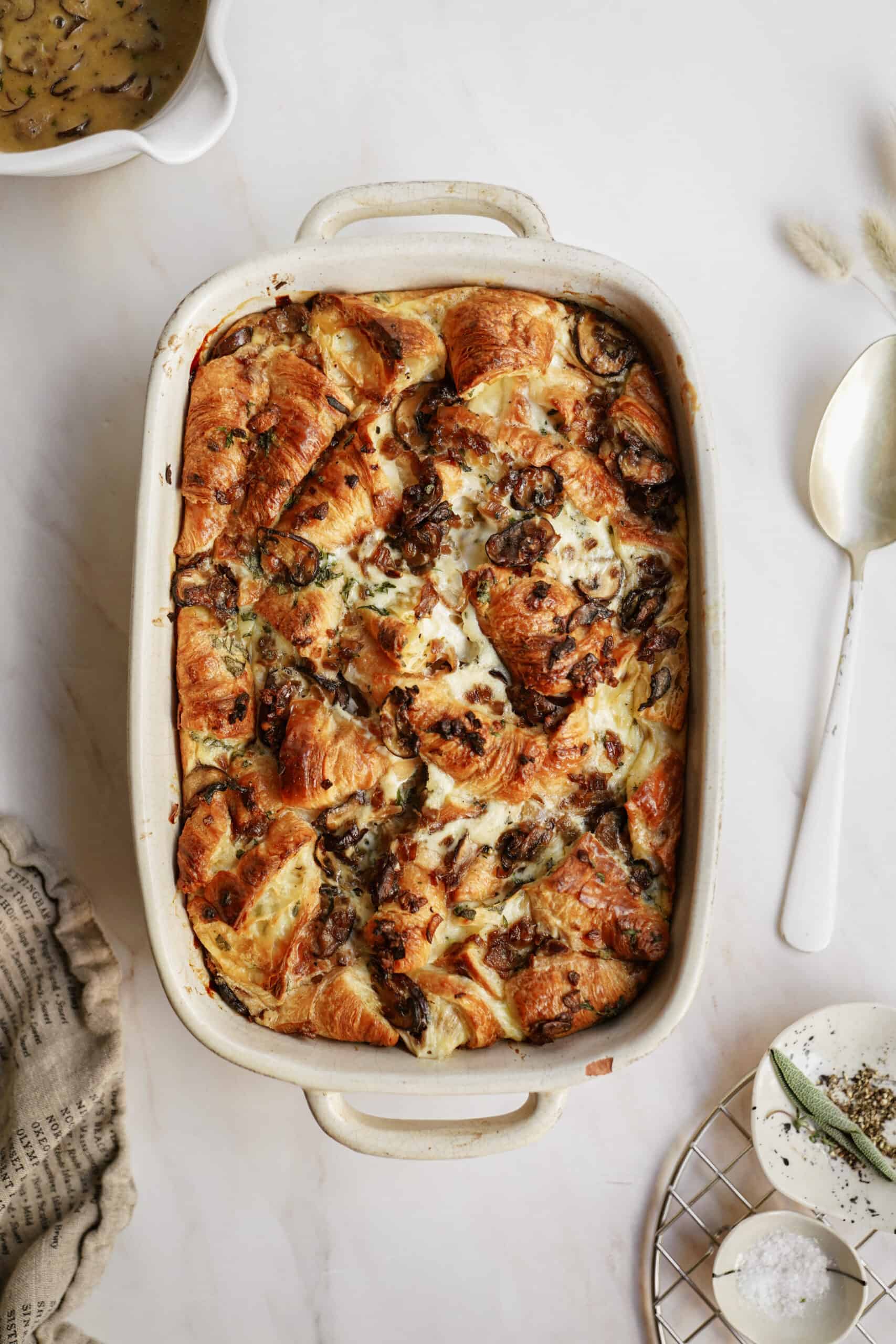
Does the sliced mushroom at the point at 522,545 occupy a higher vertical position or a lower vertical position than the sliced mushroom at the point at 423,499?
lower

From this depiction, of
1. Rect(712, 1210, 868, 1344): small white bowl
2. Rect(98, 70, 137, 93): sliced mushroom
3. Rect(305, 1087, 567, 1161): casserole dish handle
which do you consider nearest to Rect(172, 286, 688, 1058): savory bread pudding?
Rect(305, 1087, 567, 1161): casserole dish handle

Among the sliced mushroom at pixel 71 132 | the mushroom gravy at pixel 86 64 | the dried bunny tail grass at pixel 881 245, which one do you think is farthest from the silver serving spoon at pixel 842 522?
the sliced mushroom at pixel 71 132

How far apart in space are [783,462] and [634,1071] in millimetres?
1487

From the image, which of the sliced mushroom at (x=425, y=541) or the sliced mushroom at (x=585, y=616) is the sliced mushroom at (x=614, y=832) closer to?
the sliced mushroom at (x=585, y=616)

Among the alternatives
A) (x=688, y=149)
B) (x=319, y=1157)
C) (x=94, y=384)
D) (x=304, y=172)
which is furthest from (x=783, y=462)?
(x=319, y=1157)

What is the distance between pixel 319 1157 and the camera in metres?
2.54

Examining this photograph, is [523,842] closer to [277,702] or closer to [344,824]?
[344,824]

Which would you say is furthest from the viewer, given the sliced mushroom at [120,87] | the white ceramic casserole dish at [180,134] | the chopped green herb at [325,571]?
the sliced mushroom at [120,87]

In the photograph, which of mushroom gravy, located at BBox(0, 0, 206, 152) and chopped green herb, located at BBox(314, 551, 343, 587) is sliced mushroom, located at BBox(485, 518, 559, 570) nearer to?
chopped green herb, located at BBox(314, 551, 343, 587)

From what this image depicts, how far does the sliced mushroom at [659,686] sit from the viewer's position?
6.73 ft

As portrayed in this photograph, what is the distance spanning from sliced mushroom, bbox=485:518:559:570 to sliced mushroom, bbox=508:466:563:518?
Result: 3 cm

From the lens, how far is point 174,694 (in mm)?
2111

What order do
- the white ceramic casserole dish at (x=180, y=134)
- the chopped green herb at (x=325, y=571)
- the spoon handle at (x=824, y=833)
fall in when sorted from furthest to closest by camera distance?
1. the spoon handle at (x=824, y=833)
2. the chopped green herb at (x=325, y=571)
3. the white ceramic casserole dish at (x=180, y=134)

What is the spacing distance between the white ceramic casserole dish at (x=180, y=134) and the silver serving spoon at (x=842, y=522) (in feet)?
4.81
